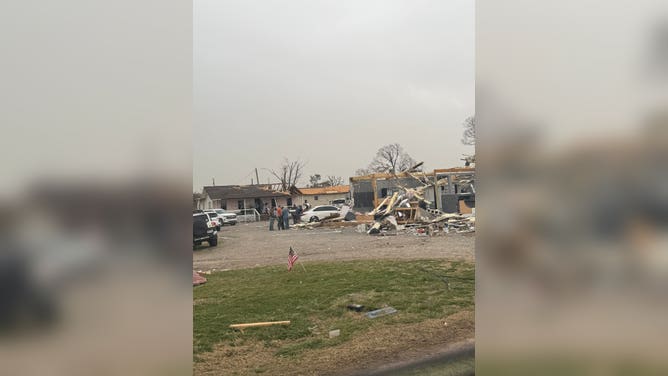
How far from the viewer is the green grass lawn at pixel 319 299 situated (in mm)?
5047

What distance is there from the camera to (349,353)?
14.3ft

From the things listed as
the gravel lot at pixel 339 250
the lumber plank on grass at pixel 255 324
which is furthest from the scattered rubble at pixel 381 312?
the gravel lot at pixel 339 250

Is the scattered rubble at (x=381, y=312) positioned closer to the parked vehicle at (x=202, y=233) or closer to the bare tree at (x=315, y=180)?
the parked vehicle at (x=202, y=233)

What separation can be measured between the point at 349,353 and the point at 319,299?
234cm

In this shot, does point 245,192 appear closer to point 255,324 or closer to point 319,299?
point 319,299

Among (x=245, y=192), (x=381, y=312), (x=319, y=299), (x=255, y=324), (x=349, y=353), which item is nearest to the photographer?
(x=349, y=353)

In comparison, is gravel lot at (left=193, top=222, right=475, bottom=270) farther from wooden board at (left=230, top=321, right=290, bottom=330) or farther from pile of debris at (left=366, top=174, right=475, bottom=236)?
wooden board at (left=230, top=321, right=290, bottom=330)

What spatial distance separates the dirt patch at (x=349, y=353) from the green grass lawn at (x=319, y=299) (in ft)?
0.54

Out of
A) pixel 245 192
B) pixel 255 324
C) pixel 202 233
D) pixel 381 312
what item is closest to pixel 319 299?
pixel 381 312
